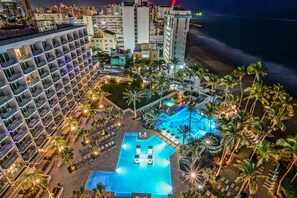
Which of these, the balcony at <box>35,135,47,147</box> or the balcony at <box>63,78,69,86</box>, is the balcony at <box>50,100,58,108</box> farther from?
the balcony at <box>35,135,47,147</box>

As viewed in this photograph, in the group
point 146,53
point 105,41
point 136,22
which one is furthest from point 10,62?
point 136,22

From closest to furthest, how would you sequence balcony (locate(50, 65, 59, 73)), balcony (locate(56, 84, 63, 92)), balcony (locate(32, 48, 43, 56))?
1. balcony (locate(32, 48, 43, 56))
2. balcony (locate(50, 65, 59, 73))
3. balcony (locate(56, 84, 63, 92))

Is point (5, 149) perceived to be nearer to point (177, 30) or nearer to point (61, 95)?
point (61, 95)

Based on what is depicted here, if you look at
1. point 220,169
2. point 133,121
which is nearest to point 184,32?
point 133,121

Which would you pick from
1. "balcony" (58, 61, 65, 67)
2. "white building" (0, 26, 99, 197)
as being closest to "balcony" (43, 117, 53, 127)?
"white building" (0, 26, 99, 197)

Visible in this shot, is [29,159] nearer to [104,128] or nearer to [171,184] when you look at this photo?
[104,128]

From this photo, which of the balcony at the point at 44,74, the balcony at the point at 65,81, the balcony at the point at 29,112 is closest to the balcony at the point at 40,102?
the balcony at the point at 29,112

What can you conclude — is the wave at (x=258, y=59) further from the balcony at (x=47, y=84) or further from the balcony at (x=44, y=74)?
the balcony at (x=44, y=74)
